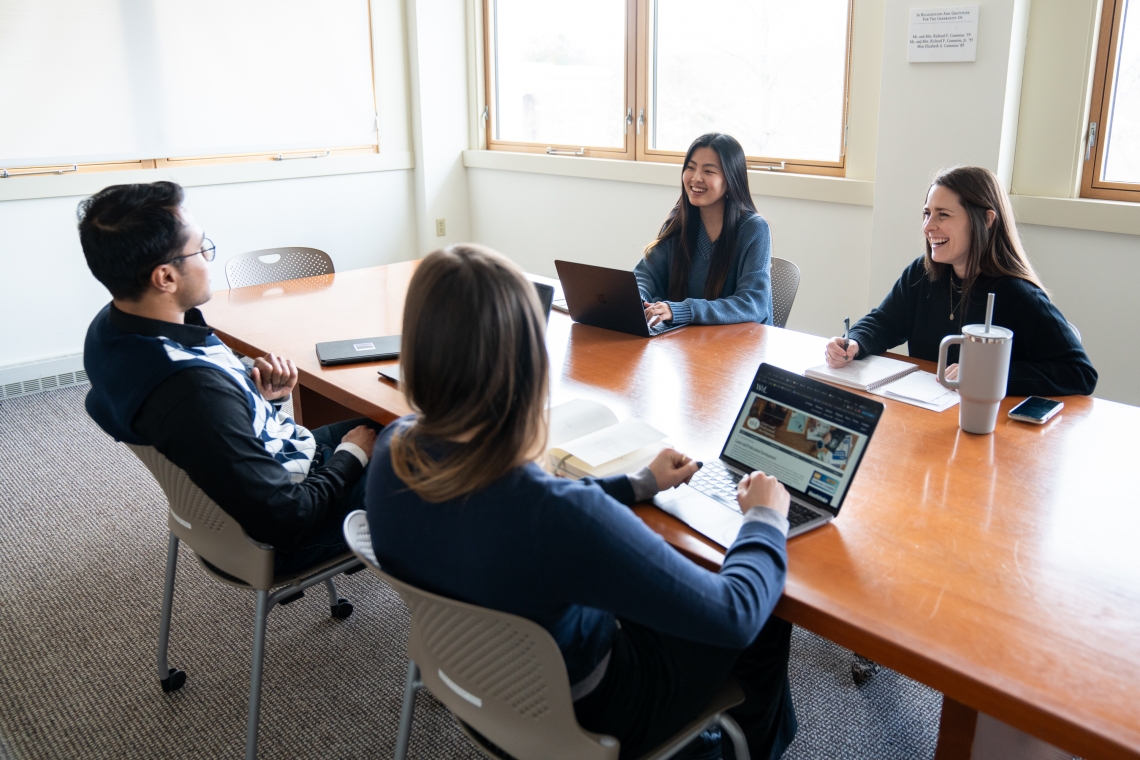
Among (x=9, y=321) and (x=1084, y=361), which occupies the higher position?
(x=1084, y=361)

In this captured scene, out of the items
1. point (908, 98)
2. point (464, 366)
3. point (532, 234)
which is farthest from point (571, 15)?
point (464, 366)

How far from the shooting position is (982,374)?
5.28ft

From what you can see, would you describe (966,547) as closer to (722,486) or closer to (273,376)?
(722,486)

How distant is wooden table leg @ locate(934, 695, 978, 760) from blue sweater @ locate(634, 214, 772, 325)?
54.6 inches

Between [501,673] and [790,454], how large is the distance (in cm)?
60

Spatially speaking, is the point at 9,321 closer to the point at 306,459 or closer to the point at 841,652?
the point at 306,459

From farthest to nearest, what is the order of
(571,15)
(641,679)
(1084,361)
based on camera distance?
(571,15) → (1084,361) → (641,679)

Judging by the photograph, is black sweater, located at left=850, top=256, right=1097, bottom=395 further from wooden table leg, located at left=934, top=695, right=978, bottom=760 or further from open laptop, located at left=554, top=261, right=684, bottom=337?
wooden table leg, located at left=934, top=695, right=978, bottom=760

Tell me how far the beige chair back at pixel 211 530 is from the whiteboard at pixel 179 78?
9.88 feet

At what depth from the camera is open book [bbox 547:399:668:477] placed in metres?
1.53

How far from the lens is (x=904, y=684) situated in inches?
80.8

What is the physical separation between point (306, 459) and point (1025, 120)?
282cm

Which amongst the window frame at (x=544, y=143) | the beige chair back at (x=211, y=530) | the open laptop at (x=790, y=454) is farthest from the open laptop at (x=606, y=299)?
the window frame at (x=544, y=143)

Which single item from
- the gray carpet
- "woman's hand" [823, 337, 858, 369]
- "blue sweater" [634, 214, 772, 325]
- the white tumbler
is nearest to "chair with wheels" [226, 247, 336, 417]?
the gray carpet
